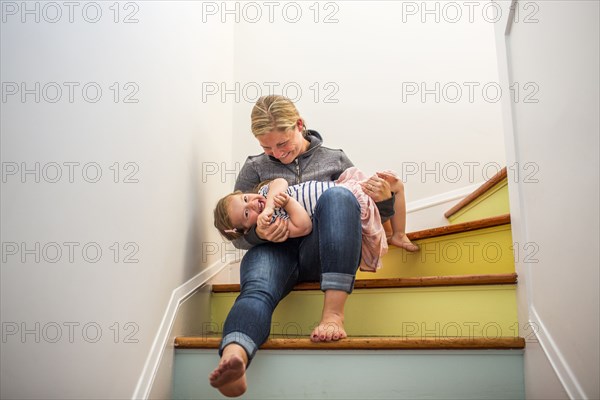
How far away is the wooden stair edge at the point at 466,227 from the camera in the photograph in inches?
65.6

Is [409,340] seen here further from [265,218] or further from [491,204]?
[491,204]

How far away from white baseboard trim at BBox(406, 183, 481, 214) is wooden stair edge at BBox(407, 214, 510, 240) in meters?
0.60

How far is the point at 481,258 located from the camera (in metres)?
1.69

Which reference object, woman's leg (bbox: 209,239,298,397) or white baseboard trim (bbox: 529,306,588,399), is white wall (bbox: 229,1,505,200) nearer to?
woman's leg (bbox: 209,239,298,397)

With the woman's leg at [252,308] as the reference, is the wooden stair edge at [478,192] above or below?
above

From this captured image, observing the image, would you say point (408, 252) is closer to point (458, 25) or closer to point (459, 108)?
point (459, 108)

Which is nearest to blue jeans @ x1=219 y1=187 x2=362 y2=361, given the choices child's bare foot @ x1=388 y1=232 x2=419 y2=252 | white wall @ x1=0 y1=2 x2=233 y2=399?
white wall @ x1=0 y1=2 x2=233 y2=399

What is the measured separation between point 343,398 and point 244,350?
0.93 ft

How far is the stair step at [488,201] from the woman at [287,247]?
68cm

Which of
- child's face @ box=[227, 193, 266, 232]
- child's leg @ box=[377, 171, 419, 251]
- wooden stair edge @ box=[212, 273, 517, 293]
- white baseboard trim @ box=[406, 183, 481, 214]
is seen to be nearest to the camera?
wooden stair edge @ box=[212, 273, 517, 293]

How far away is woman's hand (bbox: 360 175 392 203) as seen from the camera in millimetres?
1575

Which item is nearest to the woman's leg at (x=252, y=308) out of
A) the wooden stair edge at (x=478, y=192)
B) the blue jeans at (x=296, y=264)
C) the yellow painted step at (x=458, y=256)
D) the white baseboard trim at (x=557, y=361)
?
the blue jeans at (x=296, y=264)

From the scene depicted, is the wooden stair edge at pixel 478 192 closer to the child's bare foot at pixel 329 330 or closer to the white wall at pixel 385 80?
the white wall at pixel 385 80

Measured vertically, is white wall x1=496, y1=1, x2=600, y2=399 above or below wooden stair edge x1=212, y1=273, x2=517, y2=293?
above
